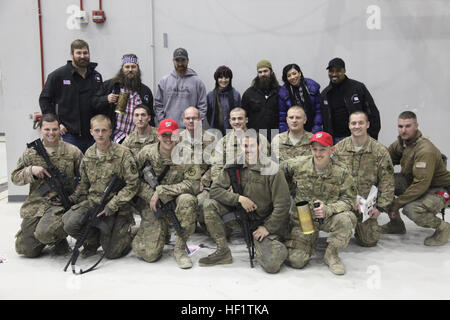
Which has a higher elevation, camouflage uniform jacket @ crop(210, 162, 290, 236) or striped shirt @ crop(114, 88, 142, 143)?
striped shirt @ crop(114, 88, 142, 143)

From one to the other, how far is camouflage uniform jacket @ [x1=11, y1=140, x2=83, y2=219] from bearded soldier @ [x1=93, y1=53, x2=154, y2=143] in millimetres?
904

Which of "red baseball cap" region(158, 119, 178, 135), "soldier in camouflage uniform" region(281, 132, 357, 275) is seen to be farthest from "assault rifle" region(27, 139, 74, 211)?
"soldier in camouflage uniform" region(281, 132, 357, 275)

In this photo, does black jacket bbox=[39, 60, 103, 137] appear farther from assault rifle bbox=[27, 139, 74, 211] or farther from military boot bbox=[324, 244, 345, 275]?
military boot bbox=[324, 244, 345, 275]

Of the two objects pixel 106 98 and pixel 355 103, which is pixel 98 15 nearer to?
pixel 106 98

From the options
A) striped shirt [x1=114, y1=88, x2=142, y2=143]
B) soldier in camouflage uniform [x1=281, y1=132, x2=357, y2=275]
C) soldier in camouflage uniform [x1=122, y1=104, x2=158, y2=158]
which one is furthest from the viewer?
striped shirt [x1=114, y1=88, x2=142, y2=143]

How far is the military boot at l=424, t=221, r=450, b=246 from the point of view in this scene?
3.99m

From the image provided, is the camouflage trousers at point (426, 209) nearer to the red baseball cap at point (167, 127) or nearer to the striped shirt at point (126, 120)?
the red baseball cap at point (167, 127)

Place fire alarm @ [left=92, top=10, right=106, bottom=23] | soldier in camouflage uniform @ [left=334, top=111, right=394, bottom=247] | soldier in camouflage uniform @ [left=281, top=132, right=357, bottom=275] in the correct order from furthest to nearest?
fire alarm @ [left=92, top=10, right=106, bottom=23] < soldier in camouflage uniform @ [left=334, top=111, right=394, bottom=247] < soldier in camouflage uniform @ [left=281, top=132, right=357, bottom=275]

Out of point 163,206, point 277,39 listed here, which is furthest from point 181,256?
point 277,39

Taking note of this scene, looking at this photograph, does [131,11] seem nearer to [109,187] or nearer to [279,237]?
[109,187]

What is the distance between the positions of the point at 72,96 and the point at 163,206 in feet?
6.30

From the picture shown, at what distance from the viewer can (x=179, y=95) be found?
484 centimetres

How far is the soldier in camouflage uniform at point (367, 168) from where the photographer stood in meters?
3.93

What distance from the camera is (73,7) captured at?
5387 mm
